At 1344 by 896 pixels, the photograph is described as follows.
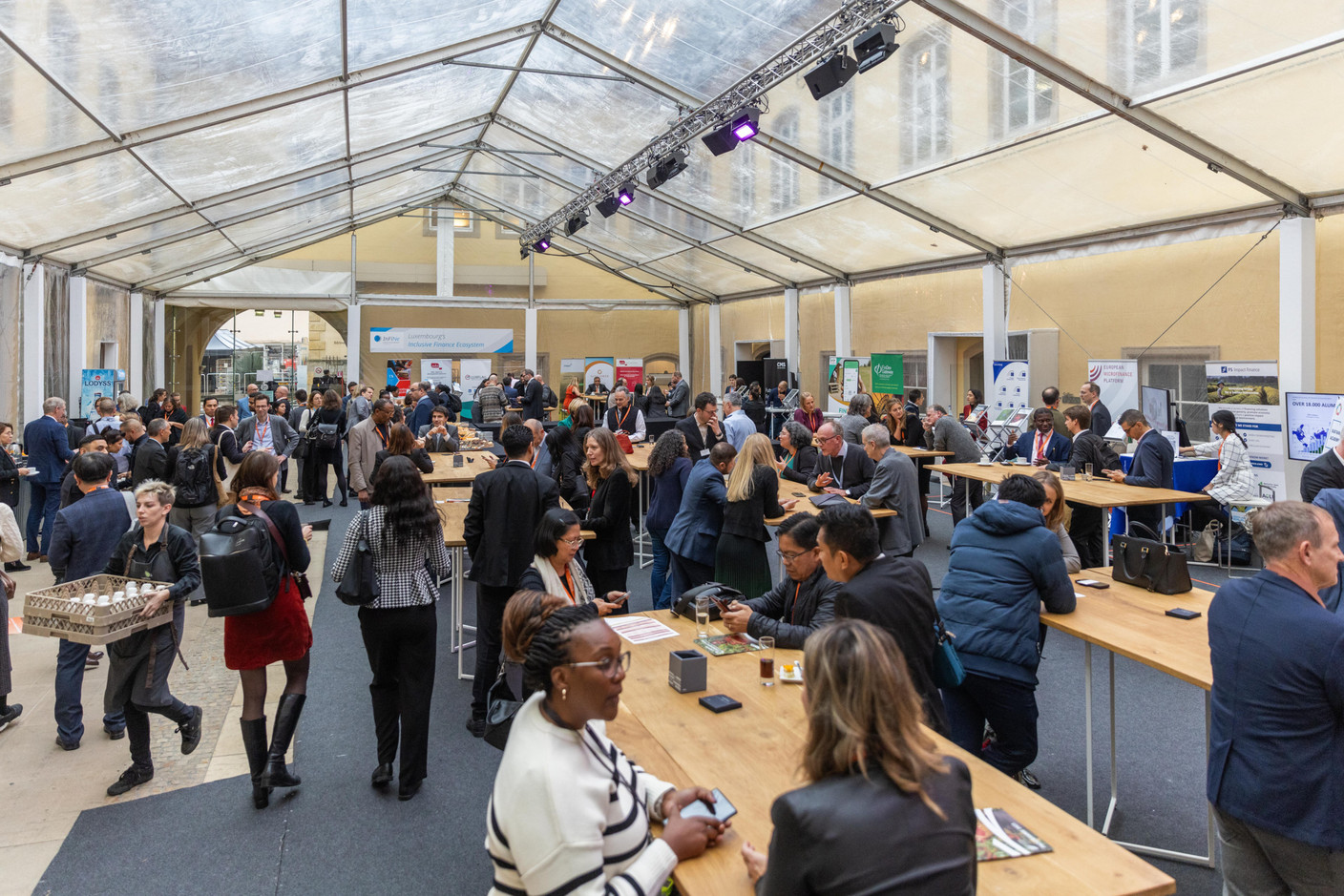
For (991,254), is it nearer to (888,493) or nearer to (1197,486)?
(1197,486)

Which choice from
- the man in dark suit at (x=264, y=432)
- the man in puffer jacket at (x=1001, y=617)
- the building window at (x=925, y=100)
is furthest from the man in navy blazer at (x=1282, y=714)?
the man in dark suit at (x=264, y=432)

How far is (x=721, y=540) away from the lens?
15.0 ft

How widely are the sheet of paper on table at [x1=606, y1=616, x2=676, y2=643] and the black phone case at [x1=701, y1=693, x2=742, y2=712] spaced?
0.64m

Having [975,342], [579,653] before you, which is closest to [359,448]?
[579,653]


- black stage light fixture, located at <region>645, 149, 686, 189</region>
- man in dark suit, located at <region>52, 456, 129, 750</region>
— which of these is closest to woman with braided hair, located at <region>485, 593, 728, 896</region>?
man in dark suit, located at <region>52, 456, 129, 750</region>

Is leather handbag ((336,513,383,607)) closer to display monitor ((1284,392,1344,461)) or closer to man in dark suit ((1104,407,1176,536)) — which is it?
man in dark suit ((1104,407,1176,536))

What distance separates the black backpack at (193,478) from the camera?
19.5 feet

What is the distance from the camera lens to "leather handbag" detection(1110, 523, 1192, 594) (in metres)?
3.74

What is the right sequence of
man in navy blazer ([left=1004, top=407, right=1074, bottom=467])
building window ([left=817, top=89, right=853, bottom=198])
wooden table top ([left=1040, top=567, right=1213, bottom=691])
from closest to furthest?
wooden table top ([left=1040, top=567, right=1213, bottom=691]) < man in navy blazer ([left=1004, top=407, right=1074, bottom=467]) < building window ([left=817, top=89, right=853, bottom=198])

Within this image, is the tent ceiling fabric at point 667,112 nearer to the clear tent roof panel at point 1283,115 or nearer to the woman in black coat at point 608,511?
A: the clear tent roof panel at point 1283,115

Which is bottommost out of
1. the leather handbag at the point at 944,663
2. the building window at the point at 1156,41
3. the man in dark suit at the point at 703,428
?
the leather handbag at the point at 944,663

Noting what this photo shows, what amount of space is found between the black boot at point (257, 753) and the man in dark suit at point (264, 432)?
5423mm

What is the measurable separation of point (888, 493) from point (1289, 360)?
14.4ft

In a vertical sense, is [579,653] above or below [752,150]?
below
